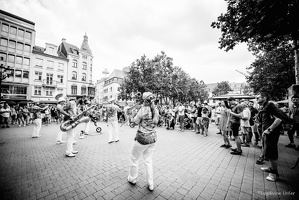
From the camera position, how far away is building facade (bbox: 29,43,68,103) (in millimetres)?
26484

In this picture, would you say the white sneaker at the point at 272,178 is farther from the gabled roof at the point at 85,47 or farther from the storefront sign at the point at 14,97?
the gabled roof at the point at 85,47

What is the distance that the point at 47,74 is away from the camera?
28.4 metres

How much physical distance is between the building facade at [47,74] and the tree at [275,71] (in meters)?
40.4

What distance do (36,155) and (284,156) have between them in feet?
31.8

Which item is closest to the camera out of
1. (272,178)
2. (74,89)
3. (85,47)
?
(272,178)

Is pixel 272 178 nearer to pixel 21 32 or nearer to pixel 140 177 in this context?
pixel 140 177

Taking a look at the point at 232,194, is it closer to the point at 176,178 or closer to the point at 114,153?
the point at 176,178

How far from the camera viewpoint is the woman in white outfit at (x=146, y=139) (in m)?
2.67

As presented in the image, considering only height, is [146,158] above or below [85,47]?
below

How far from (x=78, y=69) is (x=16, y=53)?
11801 millimetres

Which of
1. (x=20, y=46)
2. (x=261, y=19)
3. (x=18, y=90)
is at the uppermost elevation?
(x=20, y=46)

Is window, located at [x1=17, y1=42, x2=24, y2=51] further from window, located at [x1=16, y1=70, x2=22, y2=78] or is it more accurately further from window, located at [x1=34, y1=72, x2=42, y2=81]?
window, located at [x1=34, y1=72, x2=42, y2=81]

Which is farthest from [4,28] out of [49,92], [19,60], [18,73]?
[49,92]

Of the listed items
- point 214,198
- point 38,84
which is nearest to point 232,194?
point 214,198
